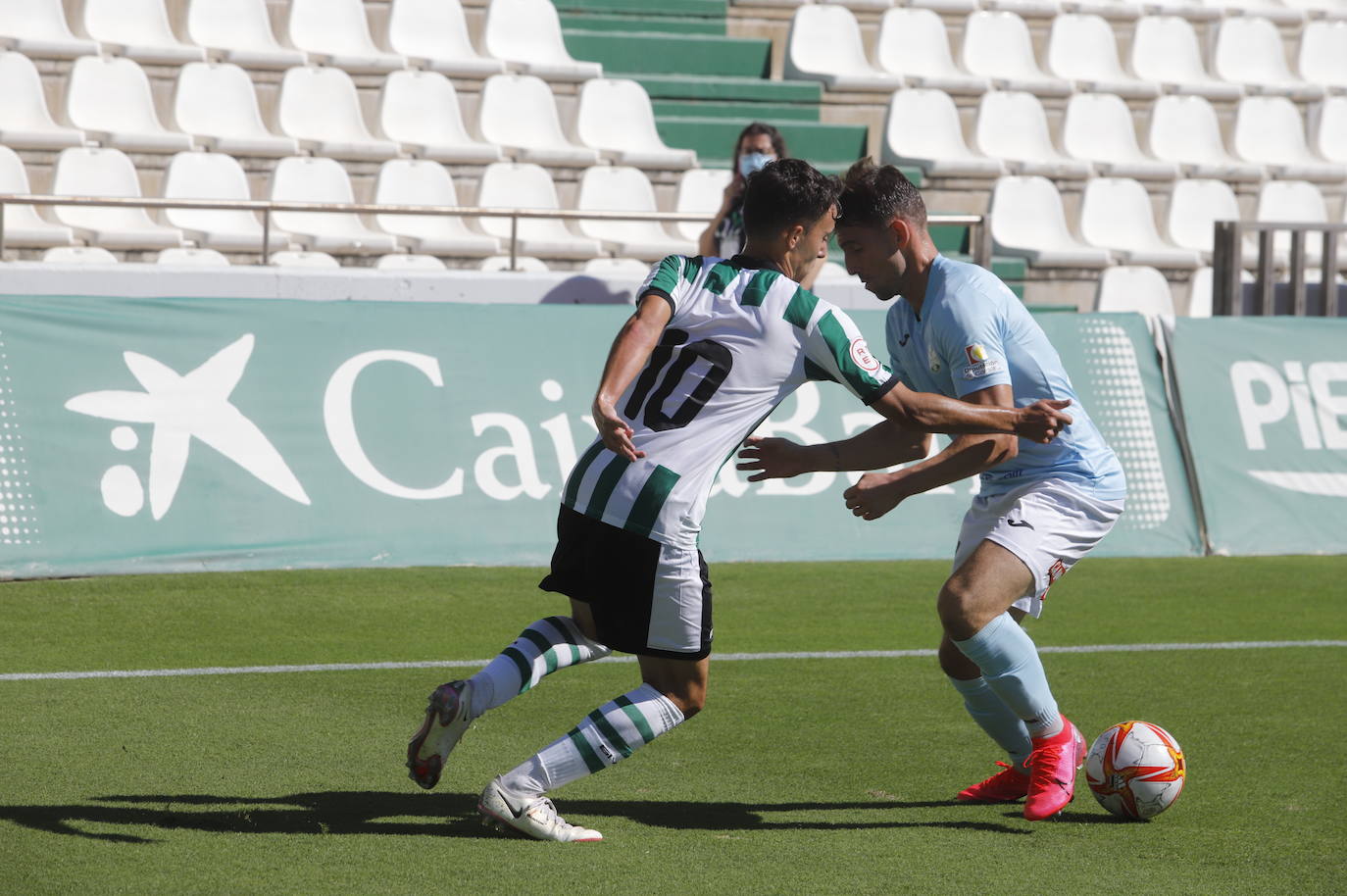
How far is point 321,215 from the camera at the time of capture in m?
13.4

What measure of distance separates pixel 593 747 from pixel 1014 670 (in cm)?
126

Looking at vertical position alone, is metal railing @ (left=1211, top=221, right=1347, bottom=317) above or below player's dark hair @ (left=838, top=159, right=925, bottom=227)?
below

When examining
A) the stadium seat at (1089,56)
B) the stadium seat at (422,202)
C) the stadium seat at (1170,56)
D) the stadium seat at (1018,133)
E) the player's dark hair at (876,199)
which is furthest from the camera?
the stadium seat at (1170,56)

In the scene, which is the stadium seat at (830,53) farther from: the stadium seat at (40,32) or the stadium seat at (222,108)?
the stadium seat at (40,32)

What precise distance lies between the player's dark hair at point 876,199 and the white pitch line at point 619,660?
118 inches

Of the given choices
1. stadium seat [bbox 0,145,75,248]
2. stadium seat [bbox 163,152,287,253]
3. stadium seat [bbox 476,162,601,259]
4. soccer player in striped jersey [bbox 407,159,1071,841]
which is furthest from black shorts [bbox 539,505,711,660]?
stadium seat [bbox 476,162,601,259]

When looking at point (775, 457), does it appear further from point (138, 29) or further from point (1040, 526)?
point (138, 29)

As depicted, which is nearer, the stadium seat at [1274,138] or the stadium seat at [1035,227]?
the stadium seat at [1035,227]

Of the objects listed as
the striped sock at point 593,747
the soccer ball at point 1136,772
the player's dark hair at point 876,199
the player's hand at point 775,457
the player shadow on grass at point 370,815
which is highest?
the player's dark hair at point 876,199

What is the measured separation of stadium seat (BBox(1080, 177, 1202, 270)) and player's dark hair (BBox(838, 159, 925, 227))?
11.2 metres

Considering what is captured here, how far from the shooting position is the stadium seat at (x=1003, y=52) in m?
17.3

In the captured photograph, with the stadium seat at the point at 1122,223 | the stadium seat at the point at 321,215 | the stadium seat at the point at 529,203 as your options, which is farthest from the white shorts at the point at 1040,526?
the stadium seat at the point at 1122,223

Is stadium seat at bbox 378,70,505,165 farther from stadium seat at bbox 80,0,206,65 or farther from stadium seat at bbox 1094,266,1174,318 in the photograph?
stadium seat at bbox 1094,266,1174,318

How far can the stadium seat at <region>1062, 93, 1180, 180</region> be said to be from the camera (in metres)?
16.8
